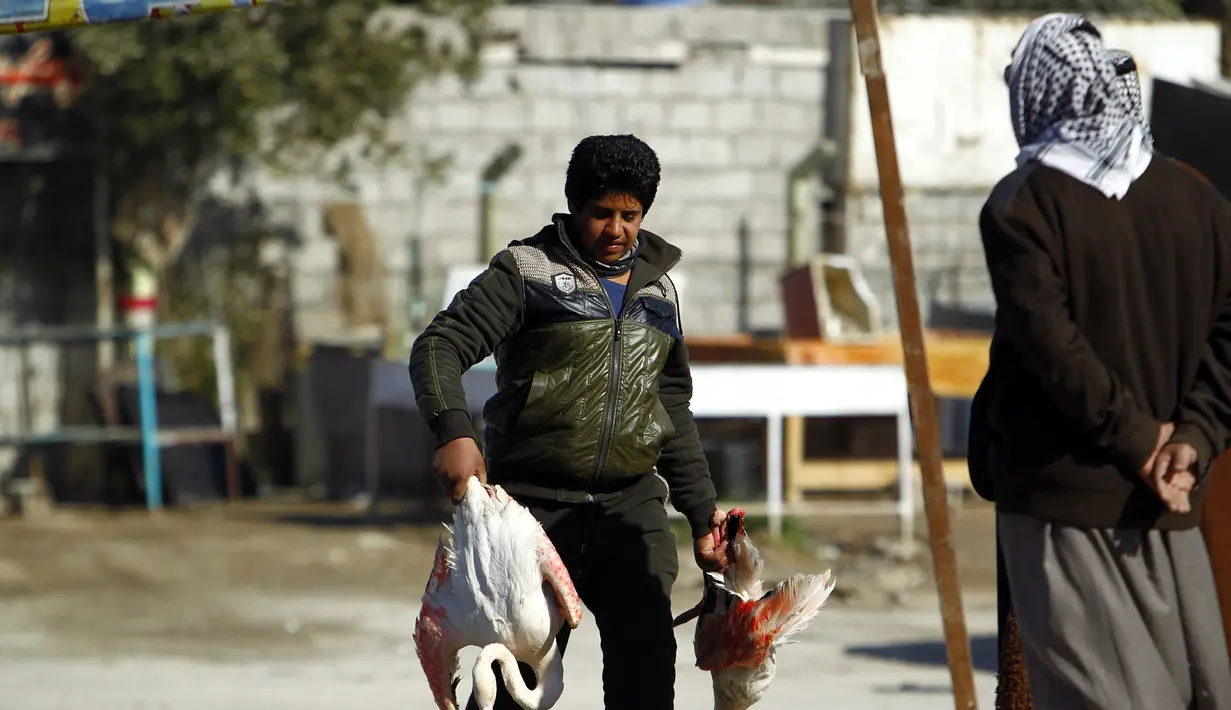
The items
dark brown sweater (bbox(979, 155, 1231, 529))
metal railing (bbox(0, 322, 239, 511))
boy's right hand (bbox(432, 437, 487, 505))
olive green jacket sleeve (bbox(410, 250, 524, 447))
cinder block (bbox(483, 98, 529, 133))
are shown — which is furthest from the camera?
cinder block (bbox(483, 98, 529, 133))

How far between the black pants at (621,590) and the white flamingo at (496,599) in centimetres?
13

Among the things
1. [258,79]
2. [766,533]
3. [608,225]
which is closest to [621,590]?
[608,225]

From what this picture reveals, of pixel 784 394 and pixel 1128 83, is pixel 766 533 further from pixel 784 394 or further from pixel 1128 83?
pixel 1128 83

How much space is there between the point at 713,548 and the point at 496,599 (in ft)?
1.99

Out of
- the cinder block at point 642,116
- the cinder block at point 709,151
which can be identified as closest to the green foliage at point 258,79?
the cinder block at point 642,116

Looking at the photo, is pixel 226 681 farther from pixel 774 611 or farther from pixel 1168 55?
pixel 1168 55

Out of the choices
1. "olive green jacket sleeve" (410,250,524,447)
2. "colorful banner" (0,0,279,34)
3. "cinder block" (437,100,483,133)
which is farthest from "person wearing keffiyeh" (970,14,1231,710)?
"cinder block" (437,100,483,133)

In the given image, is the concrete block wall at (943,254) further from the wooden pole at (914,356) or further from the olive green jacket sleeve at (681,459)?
the wooden pole at (914,356)

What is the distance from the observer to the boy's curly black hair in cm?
434

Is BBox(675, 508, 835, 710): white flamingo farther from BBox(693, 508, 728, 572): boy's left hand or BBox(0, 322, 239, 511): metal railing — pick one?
BBox(0, 322, 239, 511): metal railing

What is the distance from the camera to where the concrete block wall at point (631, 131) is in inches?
547

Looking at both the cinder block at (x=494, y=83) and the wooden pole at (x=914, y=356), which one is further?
the cinder block at (x=494, y=83)

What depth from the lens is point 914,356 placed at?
4.12 metres

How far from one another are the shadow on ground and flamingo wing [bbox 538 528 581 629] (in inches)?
150
